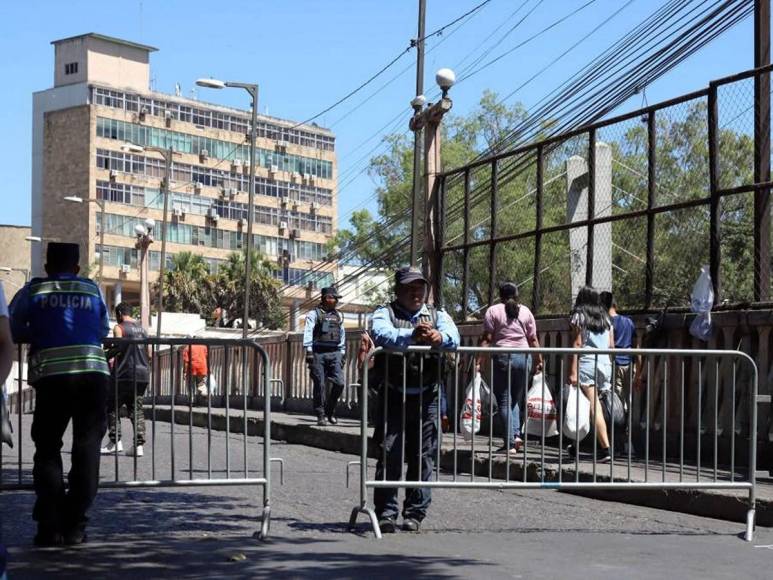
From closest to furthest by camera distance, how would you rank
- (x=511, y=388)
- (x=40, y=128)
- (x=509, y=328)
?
1. (x=511, y=388)
2. (x=509, y=328)
3. (x=40, y=128)

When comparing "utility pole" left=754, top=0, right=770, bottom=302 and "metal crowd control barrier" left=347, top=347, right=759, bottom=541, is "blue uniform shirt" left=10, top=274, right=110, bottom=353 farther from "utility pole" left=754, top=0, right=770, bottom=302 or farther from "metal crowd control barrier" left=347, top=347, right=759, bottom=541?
"utility pole" left=754, top=0, right=770, bottom=302

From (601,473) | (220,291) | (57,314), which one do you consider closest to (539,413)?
(601,473)

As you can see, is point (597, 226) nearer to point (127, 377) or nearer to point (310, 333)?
point (310, 333)

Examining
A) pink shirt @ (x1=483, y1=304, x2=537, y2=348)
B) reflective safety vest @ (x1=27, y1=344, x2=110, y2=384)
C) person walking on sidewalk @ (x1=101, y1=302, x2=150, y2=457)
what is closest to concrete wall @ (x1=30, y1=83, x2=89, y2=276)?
pink shirt @ (x1=483, y1=304, x2=537, y2=348)

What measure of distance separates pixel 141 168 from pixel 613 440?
334ft

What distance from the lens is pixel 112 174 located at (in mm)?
107375

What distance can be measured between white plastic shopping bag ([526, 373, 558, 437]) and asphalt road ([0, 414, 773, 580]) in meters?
0.56

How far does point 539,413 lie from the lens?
435 inches

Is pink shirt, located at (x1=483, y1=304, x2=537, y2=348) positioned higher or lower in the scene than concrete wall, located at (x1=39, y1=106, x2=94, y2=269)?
lower

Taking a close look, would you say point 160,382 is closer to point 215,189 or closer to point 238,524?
point 238,524

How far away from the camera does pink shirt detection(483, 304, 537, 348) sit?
1399 centimetres

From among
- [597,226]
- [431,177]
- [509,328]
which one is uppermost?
[431,177]

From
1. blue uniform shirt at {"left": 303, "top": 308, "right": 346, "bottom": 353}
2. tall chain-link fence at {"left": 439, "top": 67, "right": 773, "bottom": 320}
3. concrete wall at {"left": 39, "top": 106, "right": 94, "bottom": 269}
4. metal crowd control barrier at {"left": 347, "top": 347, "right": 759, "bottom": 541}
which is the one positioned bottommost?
metal crowd control barrier at {"left": 347, "top": 347, "right": 759, "bottom": 541}

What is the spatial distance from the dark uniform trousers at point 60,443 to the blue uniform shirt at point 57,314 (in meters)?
0.23
